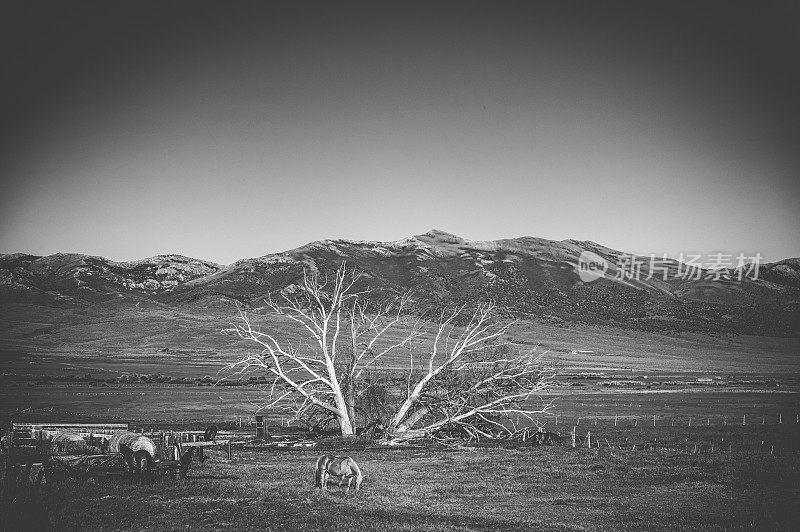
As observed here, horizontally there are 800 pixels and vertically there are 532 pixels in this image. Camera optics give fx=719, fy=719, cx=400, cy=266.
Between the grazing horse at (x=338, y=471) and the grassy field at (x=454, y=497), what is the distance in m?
0.39

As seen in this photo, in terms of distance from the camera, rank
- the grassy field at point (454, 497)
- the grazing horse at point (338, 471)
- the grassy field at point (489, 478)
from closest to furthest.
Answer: the grassy field at point (454, 497) < the grassy field at point (489, 478) < the grazing horse at point (338, 471)

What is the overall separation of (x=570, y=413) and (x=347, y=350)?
64.2 ft

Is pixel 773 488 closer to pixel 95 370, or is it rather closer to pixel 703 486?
pixel 703 486

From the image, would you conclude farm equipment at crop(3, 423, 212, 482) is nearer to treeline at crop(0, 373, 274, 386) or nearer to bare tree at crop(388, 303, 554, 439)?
bare tree at crop(388, 303, 554, 439)

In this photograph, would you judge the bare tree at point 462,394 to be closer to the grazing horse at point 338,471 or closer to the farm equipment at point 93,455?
the farm equipment at point 93,455

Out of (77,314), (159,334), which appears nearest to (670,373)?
(159,334)

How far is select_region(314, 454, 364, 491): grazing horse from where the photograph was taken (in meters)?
20.7

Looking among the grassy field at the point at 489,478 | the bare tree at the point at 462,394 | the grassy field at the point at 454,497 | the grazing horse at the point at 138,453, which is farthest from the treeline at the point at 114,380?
the grassy field at the point at 454,497

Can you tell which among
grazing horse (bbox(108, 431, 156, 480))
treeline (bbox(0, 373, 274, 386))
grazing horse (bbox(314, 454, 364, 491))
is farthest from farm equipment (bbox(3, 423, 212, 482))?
treeline (bbox(0, 373, 274, 386))

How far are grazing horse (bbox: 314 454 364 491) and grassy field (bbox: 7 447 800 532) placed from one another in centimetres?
39

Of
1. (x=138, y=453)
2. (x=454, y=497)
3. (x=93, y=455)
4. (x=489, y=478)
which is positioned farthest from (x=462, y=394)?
(x=93, y=455)

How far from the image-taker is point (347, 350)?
133 feet

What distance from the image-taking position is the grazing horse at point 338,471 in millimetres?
20719

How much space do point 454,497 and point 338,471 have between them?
3.43 metres
